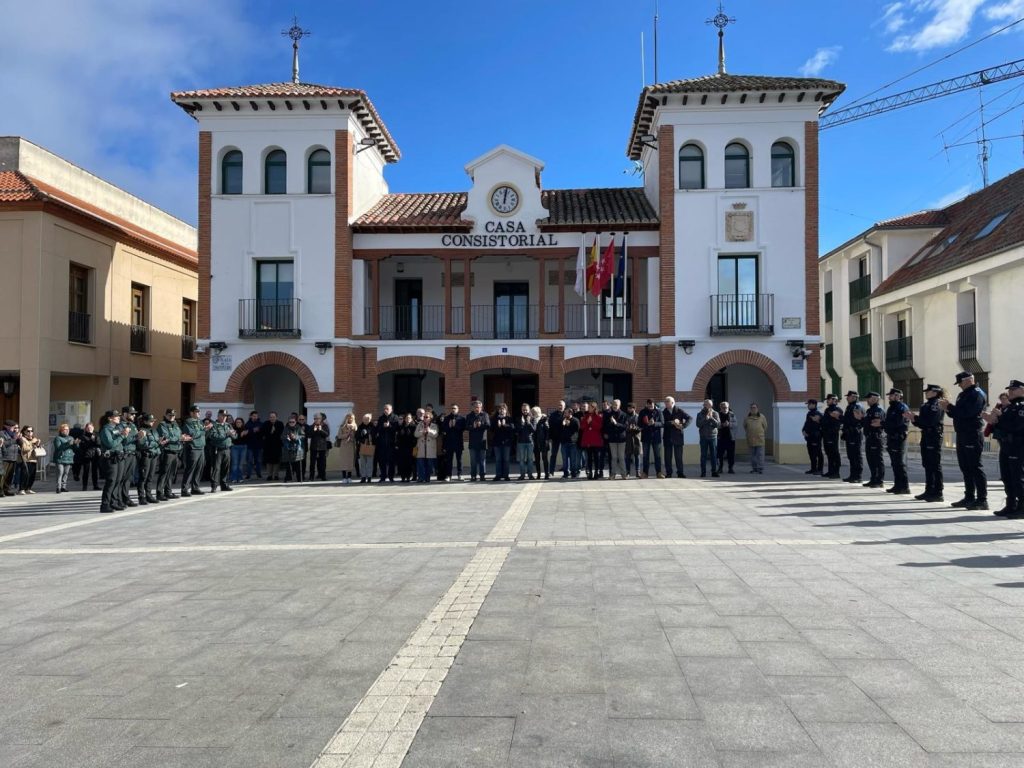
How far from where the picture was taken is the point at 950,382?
27.6 meters

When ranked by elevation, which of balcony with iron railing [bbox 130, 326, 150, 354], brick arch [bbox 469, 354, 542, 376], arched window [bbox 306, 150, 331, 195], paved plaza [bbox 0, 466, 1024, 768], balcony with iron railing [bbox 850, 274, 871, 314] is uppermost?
arched window [bbox 306, 150, 331, 195]

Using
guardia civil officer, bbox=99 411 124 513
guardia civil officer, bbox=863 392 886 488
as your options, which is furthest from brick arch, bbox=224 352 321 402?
guardia civil officer, bbox=863 392 886 488

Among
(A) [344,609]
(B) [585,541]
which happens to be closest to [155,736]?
(A) [344,609]

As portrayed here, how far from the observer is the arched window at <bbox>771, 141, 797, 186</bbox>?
830 inches

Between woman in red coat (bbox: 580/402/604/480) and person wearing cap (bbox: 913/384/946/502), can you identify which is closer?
person wearing cap (bbox: 913/384/946/502)

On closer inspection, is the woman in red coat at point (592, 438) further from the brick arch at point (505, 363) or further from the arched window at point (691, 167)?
the arched window at point (691, 167)

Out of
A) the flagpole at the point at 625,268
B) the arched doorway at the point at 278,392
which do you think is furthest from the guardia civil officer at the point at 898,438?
the arched doorway at the point at 278,392

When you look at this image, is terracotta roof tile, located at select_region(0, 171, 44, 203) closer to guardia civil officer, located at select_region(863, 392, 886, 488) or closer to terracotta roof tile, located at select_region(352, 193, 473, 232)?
terracotta roof tile, located at select_region(352, 193, 473, 232)

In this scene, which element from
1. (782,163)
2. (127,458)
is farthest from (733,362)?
(127,458)

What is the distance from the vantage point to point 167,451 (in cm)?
1364

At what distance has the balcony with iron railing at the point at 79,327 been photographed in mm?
20984

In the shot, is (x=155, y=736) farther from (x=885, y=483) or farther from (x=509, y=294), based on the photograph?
(x=509, y=294)

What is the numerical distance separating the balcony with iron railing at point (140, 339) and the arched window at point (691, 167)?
1817 cm

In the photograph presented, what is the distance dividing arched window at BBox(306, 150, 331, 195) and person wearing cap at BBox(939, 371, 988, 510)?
670 inches
